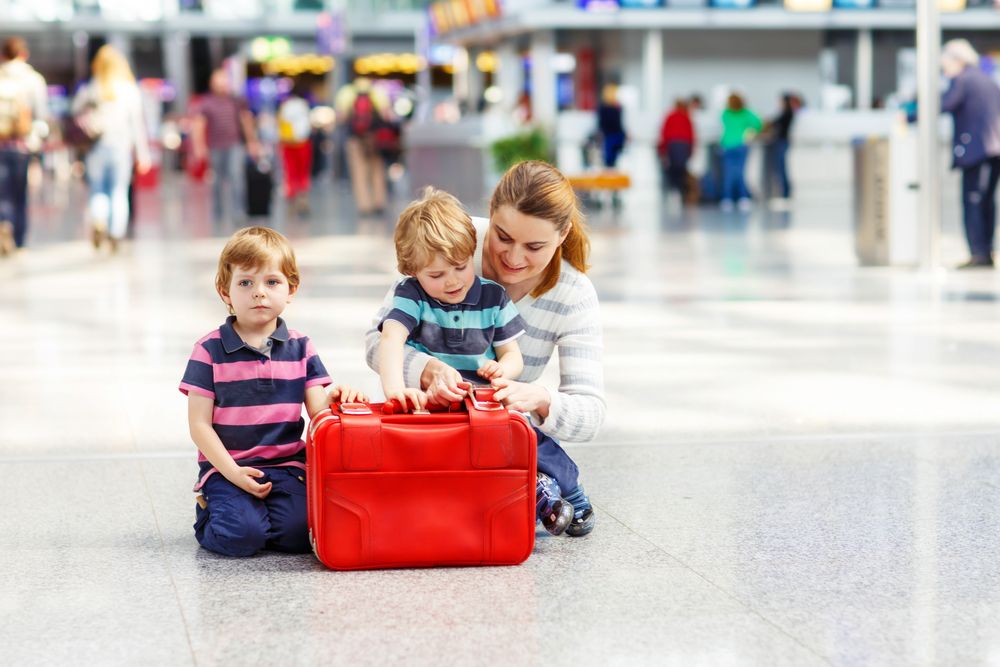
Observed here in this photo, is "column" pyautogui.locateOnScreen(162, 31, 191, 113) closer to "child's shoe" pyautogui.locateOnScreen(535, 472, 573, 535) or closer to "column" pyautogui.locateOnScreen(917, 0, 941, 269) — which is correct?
"column" pyautogui.locateOnScreen(917, 0, 941, 269)

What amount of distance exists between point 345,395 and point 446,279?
38cm

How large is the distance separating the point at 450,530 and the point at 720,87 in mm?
25220

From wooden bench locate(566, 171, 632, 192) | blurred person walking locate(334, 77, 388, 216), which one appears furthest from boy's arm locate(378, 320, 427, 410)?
blurred person walking locate(334, 77, 388, 216)

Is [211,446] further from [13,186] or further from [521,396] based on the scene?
[13,186]

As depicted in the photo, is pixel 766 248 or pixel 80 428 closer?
pixel 80 428

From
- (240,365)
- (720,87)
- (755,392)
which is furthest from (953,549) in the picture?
(720,87)

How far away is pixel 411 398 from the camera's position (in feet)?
12.0

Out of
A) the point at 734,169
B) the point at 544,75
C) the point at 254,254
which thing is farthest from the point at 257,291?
the point at 544,75

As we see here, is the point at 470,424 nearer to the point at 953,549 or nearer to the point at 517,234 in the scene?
the point at 517,234

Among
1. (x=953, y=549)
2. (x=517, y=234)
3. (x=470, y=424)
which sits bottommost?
(x=953, y=549)

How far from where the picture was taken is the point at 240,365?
12.6ft

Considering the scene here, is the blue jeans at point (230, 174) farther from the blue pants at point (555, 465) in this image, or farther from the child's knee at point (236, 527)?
the child's knee at point (236, 527)

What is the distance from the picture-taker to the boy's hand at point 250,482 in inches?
150

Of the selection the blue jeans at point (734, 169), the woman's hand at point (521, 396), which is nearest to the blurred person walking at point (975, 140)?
the woman's hand at point (521, 396)
